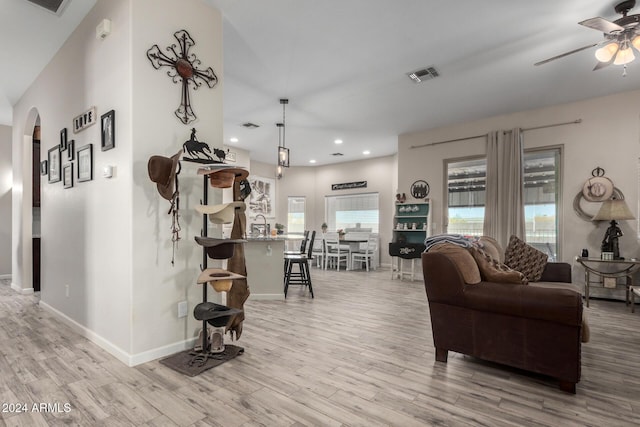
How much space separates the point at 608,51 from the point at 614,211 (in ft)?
7.86

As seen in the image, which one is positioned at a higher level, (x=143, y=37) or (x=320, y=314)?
(x=143, y=37)

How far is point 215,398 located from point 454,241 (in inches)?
81.7

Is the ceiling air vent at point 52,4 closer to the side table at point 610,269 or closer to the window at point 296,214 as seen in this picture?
the side table at point 610,269

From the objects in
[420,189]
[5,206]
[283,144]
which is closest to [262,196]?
[283,144]

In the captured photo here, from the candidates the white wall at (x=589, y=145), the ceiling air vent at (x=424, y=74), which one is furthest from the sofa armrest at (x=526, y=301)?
the white wall at (x=589, y=145)

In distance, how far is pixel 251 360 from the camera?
8.14 feet

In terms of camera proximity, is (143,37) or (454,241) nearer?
(143,37)

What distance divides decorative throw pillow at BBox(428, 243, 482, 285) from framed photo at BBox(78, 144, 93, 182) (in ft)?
10.0

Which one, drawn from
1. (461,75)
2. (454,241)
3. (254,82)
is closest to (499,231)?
(461,75)

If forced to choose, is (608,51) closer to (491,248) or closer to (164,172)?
(491,248)

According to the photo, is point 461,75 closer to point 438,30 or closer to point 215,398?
Result: point 438,30

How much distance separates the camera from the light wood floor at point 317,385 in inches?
69.1

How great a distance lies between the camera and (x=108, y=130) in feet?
8.47

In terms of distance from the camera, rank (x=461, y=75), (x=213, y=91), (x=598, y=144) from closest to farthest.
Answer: (x=213, y=91)
(x=461, y=75)
(x=598, y=144)
